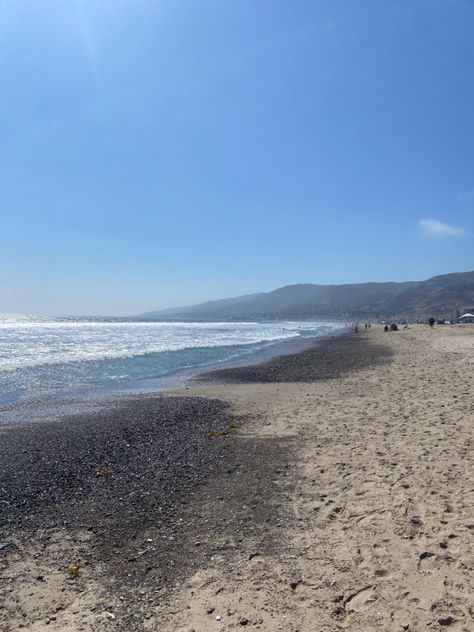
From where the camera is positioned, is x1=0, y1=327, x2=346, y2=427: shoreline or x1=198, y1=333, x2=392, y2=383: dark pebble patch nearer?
x1=0, y1=327, x2=346, y2=427: shoreline

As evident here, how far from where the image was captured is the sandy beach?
3.71m

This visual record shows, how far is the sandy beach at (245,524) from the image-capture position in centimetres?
371

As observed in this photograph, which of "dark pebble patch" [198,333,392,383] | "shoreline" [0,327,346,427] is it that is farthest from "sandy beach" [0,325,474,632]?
"dark pebble patch" [198,333,392,383]

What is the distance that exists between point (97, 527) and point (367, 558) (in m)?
3.28

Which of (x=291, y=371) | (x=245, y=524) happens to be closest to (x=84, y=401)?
(x=291, y=371)

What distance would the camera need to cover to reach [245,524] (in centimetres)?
524

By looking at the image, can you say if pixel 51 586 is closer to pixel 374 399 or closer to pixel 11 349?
pixel 374 399

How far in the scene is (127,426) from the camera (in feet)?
34.1

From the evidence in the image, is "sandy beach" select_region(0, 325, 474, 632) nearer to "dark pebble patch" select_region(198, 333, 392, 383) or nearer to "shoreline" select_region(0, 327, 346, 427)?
"shoreline" select_region(0, 327, 346, 427)

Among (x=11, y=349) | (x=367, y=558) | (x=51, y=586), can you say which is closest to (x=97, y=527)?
(x=51, y=586)

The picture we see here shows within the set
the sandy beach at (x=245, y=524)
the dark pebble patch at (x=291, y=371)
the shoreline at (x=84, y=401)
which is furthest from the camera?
the dark pebble patch at (x=291, y=371)

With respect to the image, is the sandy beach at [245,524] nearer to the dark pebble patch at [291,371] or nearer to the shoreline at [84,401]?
the shoreline at [84,401]

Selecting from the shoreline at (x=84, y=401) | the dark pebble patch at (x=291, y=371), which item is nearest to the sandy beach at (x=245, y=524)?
the shoreline at (x=84, y=401)

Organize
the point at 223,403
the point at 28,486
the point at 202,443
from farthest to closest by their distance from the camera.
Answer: the point at 223,403
the point at 202,443
the point at 28,486
